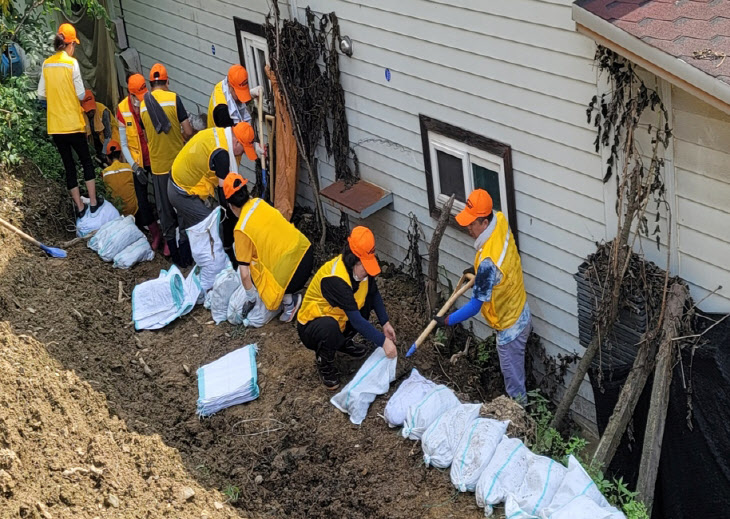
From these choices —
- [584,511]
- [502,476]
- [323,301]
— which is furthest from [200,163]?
[584,511]

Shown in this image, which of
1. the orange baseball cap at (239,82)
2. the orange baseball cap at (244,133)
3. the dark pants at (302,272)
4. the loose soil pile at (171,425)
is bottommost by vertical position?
the loose soil pile at (171,425)

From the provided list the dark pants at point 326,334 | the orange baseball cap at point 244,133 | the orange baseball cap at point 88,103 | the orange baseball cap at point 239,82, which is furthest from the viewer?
the orange baseball cap at point 88,103

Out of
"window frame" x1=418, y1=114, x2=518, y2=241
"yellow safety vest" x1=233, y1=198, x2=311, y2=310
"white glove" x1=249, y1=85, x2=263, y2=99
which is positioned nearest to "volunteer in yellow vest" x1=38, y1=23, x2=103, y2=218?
"white glove" x1=249, y1=85, x2=263, y2=99

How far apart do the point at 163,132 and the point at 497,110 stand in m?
3.91

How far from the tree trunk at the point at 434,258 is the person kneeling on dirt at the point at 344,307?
0.77 m

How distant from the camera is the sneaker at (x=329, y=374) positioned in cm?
699

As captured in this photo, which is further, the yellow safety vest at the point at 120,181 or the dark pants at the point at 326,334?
the yellow safety vest at the point at 120,181

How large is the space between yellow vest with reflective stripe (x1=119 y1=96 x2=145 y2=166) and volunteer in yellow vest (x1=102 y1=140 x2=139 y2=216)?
30.1 inches

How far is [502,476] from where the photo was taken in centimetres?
557

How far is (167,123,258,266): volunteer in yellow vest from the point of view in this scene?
8.12 metres

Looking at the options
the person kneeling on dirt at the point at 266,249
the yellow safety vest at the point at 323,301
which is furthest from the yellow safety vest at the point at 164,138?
the yellow safety vest at the point at 323,301

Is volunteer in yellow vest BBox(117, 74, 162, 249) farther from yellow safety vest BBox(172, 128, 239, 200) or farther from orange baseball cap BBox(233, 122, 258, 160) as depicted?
orange baseball cap BBox(233, 122, 258, 160)

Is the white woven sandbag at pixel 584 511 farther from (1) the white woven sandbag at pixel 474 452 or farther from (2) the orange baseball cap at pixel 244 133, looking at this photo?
(2) the orange baseball cap at pixel 244 133

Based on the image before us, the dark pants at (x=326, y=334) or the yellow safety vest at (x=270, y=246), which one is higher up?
the yellow safety vest at (x=270, y=246)
